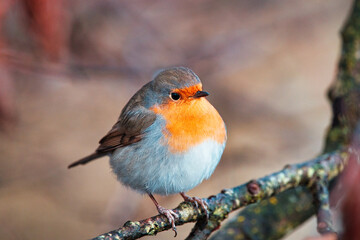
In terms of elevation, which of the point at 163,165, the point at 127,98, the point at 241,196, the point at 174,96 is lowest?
the point at 241,196

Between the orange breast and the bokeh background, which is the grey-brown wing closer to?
the orange breast

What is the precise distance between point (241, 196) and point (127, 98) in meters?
2.66

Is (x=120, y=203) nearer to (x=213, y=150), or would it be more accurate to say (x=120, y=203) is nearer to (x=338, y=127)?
(x=213, y=150)

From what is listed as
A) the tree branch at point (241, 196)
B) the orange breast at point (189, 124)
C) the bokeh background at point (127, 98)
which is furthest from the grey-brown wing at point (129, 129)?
the bokeh background at point (127, 98)

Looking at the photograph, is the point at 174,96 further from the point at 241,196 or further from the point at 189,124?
the point at 241,196

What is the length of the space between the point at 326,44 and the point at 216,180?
2.69m

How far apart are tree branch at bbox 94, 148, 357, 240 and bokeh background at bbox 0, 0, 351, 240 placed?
1535mm

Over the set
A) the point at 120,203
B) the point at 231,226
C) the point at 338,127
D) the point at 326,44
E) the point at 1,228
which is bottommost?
the point at 231,226

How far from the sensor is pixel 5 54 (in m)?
2.67

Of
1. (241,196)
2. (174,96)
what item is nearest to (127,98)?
(174,96)

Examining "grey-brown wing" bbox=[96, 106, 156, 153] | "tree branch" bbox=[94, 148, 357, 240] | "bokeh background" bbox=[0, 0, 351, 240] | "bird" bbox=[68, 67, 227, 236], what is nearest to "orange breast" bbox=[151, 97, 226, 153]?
"bird" bbox=[68, 67, 227, 236]

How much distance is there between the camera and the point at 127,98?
493cm

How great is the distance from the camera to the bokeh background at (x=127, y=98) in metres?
4.38

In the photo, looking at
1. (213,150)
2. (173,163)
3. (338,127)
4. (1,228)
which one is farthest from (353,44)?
(1,228)
